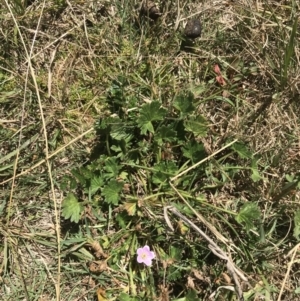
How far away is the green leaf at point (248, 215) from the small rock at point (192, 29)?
33.7 inches

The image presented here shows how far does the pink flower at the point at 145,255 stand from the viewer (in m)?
2.42

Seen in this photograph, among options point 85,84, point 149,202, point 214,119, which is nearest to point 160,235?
point 149,202

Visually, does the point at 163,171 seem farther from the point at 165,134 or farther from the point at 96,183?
the point at 96,183

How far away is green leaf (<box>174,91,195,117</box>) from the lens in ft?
8.14

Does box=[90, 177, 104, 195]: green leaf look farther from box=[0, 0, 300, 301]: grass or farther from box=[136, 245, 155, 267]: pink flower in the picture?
box=[136, 245, 155, 267]: pink flower

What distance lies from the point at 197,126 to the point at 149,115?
231 millimetres

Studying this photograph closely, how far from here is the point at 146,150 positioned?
8.32ft

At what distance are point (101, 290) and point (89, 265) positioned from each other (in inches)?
5.0

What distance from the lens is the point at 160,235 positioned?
8.18 ft

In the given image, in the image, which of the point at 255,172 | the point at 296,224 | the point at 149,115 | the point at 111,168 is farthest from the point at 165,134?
the point at 296,224

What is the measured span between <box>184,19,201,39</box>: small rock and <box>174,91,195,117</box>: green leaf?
34 centimetres

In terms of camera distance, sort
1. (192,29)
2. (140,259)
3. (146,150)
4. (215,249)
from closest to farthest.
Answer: (215,249) → (140,259) → (146,150) → (192,29)

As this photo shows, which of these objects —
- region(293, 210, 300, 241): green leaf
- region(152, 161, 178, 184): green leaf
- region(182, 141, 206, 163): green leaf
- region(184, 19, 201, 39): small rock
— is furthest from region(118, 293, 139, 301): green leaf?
region(184, 19, 201, 39): small rock

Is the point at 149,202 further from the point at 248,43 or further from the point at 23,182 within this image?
the point at 248,43
